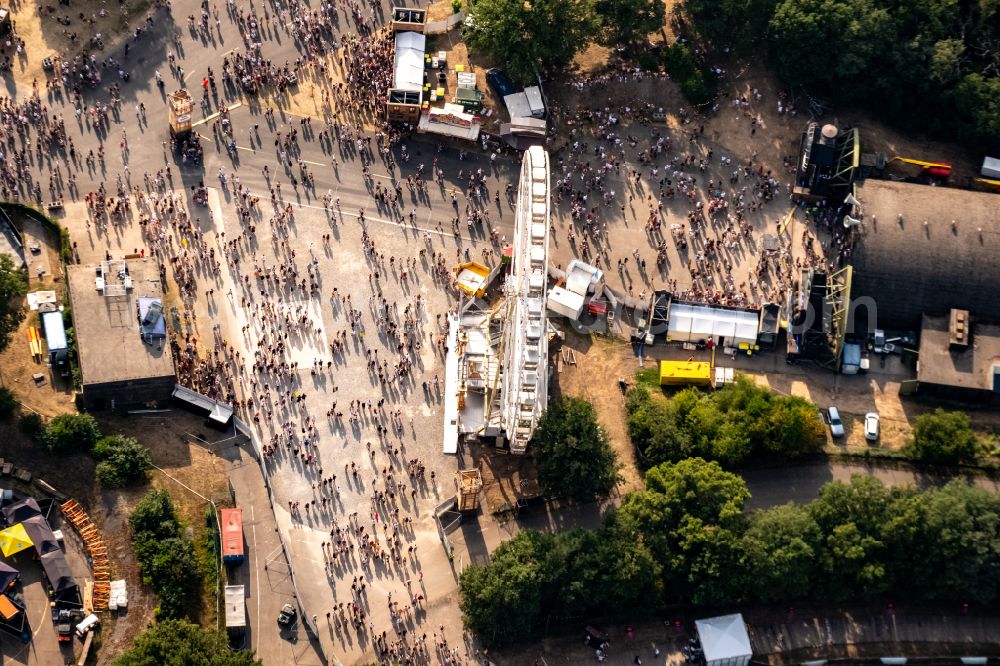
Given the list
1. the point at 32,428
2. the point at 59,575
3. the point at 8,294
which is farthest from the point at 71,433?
the point at 8,294

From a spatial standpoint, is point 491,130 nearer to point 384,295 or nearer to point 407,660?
point 384,295

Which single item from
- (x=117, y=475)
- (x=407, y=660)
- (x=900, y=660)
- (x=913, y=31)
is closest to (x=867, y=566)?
(x=900, y=660)

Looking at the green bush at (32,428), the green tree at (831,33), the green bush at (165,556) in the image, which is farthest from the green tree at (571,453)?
the green tree at (831,33)

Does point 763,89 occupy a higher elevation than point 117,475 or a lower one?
higher

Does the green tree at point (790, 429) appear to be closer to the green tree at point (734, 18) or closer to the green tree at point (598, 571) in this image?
the green tree at point (598, 571)

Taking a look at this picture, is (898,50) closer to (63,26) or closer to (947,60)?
(947,60)

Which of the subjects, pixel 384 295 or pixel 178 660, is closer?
pixel 178 660
